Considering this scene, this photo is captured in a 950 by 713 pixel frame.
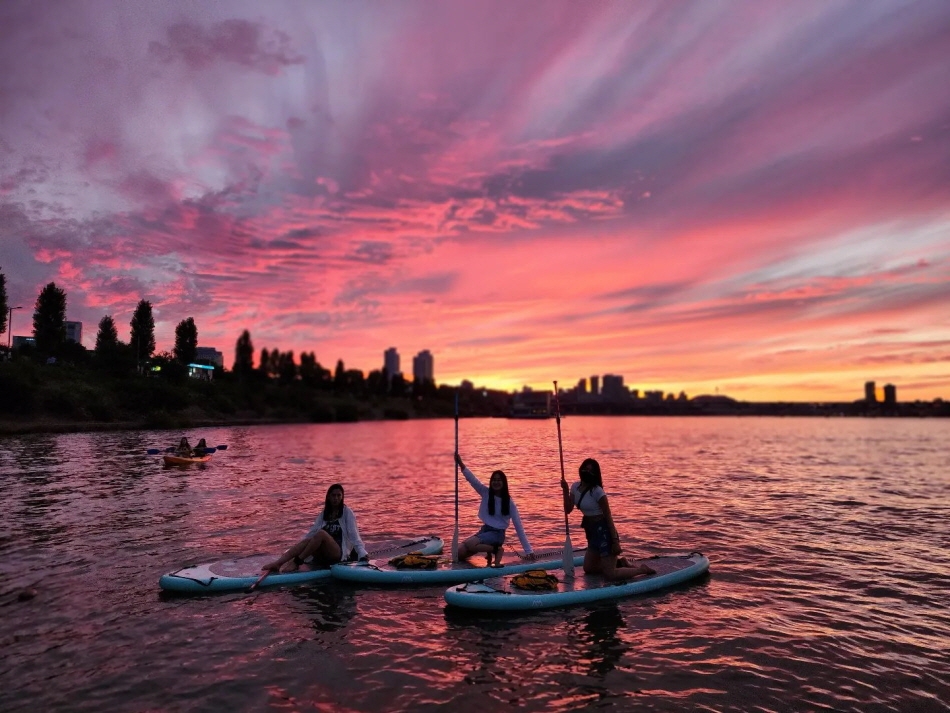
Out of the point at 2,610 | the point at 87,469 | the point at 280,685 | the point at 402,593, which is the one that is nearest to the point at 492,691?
the point at 280,685

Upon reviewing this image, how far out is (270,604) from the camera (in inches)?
497

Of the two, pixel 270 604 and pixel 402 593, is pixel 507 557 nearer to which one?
pixel 402 593

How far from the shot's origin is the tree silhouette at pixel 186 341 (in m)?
148

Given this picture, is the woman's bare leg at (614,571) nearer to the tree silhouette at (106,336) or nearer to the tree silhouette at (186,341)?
the tree silhouette at (106,336)

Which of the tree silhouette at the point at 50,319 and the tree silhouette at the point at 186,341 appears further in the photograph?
the tree silhouette at the point at 186,341

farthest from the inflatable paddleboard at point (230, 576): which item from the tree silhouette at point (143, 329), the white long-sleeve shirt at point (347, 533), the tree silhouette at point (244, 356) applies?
the tree silhouette at point (244, 356)

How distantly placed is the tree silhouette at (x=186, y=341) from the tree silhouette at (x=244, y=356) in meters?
14.1

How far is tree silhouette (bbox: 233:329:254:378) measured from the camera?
164000 millimetres

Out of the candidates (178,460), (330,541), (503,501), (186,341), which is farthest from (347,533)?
(186,341)

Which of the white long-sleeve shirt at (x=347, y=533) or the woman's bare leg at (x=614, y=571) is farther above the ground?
the white long-sleeve shirt at (x=347, y=533)

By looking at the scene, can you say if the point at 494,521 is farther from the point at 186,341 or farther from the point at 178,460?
the point at 186,341

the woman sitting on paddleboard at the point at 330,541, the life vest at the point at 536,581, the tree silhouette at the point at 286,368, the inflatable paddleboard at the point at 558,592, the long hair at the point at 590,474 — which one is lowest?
the inflatable paddleboard at the point at 558,592

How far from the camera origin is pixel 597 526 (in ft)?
43.4

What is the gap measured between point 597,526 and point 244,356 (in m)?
166
